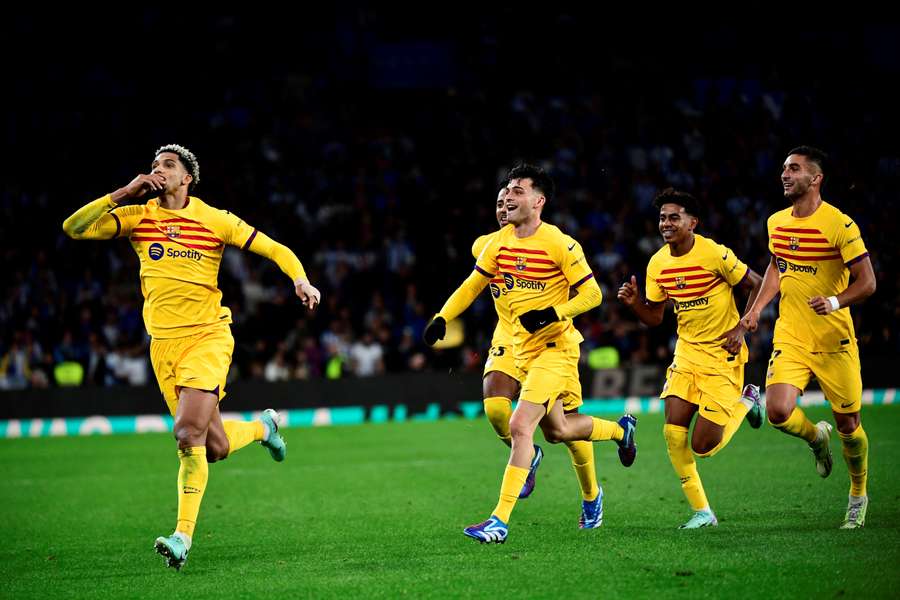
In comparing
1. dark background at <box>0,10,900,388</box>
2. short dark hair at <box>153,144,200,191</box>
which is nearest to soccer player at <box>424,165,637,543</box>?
short dark hair at <box>153,144,200,191</box>

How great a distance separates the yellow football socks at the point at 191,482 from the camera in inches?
296

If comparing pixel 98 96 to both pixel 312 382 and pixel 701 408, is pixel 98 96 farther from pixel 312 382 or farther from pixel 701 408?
pixel 701 408

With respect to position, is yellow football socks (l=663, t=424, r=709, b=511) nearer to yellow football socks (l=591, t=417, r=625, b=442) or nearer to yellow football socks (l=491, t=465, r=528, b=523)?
yellow football socks (l=591, t=417, r=625, b=442)

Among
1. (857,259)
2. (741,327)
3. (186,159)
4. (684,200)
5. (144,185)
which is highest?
(186,159)

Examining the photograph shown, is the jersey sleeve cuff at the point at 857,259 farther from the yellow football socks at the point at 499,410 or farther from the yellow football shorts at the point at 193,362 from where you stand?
the yellow football shorts at the point at 193,362

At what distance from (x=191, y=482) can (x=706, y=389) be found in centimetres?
371

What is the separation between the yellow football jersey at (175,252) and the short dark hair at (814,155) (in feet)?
11.9

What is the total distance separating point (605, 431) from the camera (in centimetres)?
891

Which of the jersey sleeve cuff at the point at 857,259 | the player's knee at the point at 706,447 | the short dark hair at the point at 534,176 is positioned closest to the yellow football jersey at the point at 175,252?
the short dark hair at the point at 534,176

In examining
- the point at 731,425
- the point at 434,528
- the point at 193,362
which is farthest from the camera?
the point at 434,528

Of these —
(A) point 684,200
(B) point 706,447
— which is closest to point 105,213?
(A) point 684,200

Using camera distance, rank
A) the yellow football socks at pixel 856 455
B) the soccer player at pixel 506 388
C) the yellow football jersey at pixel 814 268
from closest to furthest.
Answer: the yellow football jersey at pixel 814 268, the yellow football socks at pixel 856 455, the soccer player at pixel 506 388

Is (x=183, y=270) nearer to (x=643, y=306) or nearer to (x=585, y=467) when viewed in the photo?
(x=585, y=467)

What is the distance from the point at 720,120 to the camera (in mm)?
22750
